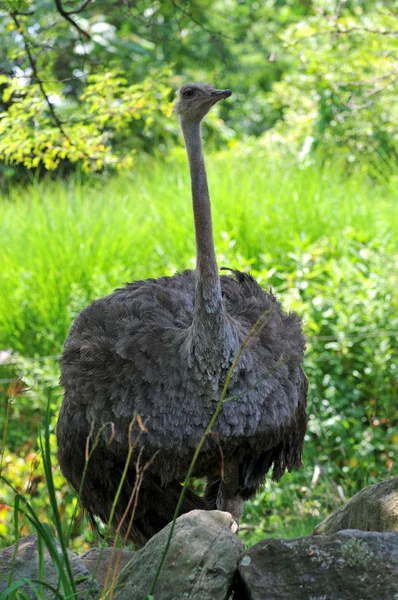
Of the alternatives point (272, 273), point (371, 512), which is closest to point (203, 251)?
point (371, 512)

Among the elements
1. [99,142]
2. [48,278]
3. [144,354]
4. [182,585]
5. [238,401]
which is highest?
[99,142]

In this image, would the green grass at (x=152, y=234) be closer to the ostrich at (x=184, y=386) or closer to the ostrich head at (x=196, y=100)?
the ostrich at (x=184, y=386)

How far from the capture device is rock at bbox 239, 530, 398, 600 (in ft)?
8.49

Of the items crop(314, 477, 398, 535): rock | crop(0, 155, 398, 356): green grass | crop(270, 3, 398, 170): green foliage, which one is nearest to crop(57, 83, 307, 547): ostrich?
crop(314, 477, 398, 535): rock

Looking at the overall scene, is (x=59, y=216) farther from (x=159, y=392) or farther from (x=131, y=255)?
(x=159, y=392)

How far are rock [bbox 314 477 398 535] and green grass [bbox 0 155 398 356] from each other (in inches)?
123

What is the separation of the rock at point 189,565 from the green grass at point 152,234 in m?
3.81

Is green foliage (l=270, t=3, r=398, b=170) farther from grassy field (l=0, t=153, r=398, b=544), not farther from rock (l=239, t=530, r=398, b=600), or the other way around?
rock (l=239, t=530, r=398, b=600)

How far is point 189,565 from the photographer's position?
270 centimetres

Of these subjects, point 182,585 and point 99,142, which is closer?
point 182,585

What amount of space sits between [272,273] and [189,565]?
398cm

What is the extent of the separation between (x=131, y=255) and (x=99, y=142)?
2.40 m

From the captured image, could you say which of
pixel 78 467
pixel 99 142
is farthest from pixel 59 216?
pixel 78 467

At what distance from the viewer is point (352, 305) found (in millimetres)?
6195
